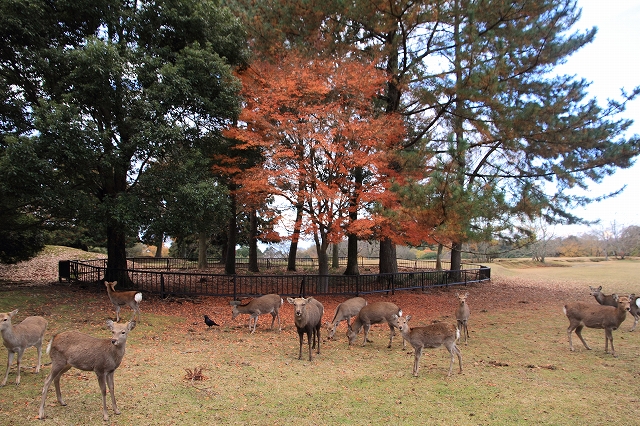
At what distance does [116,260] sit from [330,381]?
38.3 feet

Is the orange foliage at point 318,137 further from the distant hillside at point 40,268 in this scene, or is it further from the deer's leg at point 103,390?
the distant hillside at point 40,268

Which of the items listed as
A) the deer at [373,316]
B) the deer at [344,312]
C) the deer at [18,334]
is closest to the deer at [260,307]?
the deer at [344,312]

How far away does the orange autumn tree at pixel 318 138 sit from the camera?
1327cm

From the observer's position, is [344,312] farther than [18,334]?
Yes

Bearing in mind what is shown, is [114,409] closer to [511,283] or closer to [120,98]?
[120,98]

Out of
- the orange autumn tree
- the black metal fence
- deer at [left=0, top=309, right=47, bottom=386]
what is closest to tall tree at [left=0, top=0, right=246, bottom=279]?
the orange autumn tree

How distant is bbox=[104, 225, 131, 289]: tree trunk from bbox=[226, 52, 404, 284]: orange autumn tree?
5117 mm

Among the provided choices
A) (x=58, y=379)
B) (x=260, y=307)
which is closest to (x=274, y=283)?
(x=260, y=307)

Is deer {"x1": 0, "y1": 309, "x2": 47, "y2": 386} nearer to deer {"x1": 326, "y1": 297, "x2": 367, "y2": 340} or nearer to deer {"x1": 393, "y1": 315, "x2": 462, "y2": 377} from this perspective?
deer {"x1": 326, "y1": 297, "x2": 367, "y2": 340}

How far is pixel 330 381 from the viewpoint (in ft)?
21.6

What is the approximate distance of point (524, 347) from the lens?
8.97 metres

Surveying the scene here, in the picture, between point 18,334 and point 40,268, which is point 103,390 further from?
point 40,268

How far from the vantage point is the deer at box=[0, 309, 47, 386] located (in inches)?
227

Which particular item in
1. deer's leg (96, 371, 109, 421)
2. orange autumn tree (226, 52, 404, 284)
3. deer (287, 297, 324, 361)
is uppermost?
orange autumn tree (226, 52, 404, 284)
